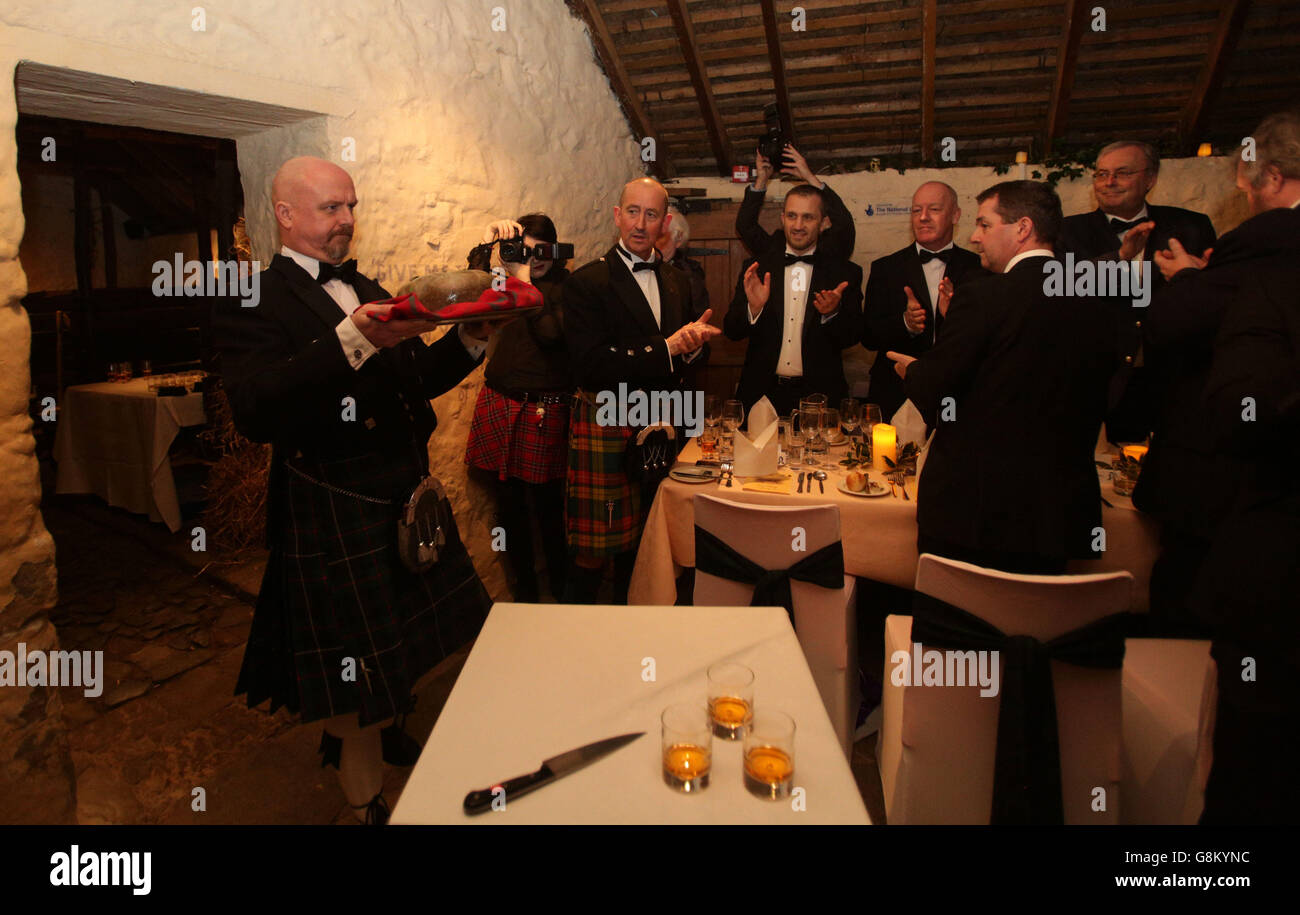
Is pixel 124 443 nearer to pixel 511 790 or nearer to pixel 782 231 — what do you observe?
pixel 782 231

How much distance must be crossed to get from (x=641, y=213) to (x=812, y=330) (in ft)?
4.38

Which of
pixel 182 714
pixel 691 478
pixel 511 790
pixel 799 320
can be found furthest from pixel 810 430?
pixel 182 714

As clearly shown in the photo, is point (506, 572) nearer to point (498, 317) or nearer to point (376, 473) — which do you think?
point (376, 473)

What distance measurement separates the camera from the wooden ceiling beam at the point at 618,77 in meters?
4.70

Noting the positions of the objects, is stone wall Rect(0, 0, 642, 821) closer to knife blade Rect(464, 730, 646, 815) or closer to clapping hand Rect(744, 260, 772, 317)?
clapping hand Rect(744, 260, 772, 317)

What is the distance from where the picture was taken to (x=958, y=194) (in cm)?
546

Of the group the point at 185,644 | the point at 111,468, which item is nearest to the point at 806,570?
the point at 185,644

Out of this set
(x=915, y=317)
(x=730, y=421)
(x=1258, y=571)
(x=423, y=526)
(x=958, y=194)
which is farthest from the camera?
(x=958, y=194)

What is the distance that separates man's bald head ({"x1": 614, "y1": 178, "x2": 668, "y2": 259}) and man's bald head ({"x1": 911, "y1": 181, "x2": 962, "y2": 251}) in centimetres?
163

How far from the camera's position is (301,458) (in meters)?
2.07

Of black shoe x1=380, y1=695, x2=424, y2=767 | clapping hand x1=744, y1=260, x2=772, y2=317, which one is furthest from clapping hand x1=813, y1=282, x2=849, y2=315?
black shoe x1=380, y1=695, x2=424, y2=767

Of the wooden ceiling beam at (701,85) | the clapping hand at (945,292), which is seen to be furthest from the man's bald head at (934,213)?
the wooden ceiling beam at (701,85)
